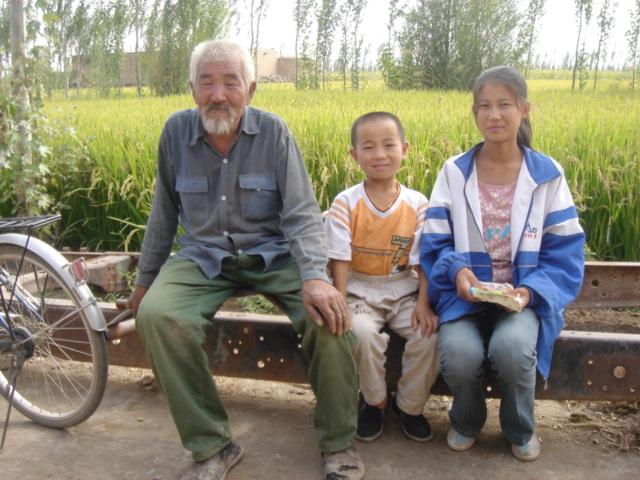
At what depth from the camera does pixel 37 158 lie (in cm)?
446

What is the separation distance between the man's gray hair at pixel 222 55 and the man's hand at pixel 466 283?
38.2 inches

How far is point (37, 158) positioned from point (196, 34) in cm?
1593

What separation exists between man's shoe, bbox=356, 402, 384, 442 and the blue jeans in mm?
261

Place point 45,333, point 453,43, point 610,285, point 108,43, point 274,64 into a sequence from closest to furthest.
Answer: point 45,333
point 610,285
point 453,43
point 108,43
point 274,64

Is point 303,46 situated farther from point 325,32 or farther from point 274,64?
point 274,64

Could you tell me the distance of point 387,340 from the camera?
2.35 meters

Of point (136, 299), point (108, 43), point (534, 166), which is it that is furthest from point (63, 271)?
point (108, 43)

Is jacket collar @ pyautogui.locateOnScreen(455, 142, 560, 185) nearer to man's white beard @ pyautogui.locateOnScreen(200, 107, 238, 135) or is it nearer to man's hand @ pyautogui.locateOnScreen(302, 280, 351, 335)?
man's hand @ pyautogui.locateOnScreen(302, 280, 351, 335)

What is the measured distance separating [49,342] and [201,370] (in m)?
0.89

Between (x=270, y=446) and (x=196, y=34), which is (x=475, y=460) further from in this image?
(x=196, y=34)

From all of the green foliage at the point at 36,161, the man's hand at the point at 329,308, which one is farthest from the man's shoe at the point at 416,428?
the green foliage at the point at 36,161

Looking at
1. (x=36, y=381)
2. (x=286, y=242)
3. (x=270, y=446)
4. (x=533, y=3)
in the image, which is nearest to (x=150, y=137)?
(x=36, y=381)

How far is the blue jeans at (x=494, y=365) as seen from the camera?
2113mm

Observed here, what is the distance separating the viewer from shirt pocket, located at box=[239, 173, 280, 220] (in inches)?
94.7
